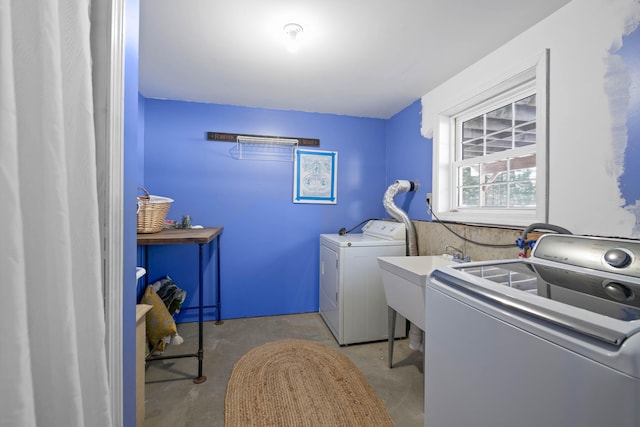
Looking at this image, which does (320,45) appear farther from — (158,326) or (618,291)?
(158,326)

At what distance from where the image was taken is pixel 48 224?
509 millimetres

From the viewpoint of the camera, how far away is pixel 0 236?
41cm

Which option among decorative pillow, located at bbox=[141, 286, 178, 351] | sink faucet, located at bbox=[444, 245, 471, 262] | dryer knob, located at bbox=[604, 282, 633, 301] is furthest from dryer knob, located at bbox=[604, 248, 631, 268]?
decorative pillow, located at bbox=[141, 286, 178, 351]

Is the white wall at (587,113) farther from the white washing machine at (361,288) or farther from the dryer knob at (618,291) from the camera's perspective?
the white washing machine at (361,288)

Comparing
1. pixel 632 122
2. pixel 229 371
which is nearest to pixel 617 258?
pixel 632 122

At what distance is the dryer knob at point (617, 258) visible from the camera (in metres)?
0.92

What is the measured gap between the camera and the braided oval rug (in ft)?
4.99

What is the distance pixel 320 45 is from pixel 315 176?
4.67 ft

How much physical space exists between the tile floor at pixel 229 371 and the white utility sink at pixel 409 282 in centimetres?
53

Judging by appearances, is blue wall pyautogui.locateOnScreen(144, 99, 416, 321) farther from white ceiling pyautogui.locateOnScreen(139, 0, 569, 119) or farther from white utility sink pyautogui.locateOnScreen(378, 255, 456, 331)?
white utility sink pyautogui.locateOnScreen(378, 255, 456, 331)

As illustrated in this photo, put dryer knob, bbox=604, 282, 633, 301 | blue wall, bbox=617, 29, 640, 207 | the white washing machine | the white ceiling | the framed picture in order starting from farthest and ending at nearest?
the framed picture → the white washing machine → the white ceiling → blue wall, bbox=617, 29, 640, 207 → dryer knob, bbox=604, 282, 633, 301

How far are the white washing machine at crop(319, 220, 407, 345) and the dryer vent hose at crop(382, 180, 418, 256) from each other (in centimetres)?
6

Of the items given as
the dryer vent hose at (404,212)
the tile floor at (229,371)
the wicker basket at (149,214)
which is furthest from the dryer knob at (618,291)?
the wicker basket at (149,214)

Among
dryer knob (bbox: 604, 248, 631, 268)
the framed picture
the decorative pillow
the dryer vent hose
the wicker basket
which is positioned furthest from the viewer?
the framed picture
